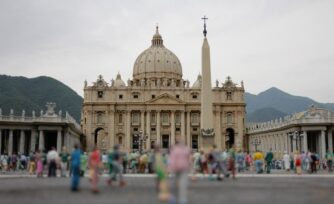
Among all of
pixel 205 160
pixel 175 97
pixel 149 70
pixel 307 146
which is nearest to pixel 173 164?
pixel 205 160

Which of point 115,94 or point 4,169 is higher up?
point 115,94

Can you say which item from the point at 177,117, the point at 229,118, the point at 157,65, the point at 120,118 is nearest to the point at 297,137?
the point at 229,118

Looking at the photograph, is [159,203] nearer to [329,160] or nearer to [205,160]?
[205,160]

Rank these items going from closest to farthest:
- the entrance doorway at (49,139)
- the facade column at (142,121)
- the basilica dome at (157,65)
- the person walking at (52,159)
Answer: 1. the person walking at (52,159)
2. the entrance doorway at (49,139)
3. the facade column at (142,121)
4. the basilica dome at (157,65)

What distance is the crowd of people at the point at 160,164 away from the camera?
39.8 feet

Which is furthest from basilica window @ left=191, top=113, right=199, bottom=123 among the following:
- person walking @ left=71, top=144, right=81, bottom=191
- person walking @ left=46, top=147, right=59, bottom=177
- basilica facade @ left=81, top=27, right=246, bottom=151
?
person walking @ left=71, top=144, right=81, bottom=191

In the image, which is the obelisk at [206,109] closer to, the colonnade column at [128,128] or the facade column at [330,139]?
the facade column at [330,139]

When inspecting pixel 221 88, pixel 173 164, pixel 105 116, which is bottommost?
pixel 173 164

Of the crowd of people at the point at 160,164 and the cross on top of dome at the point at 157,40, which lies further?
the cross on top of dome at the point at 157,40

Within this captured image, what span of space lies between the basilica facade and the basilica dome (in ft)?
46.1

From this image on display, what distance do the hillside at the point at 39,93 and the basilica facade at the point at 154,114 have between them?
148 feet

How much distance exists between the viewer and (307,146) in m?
63.6

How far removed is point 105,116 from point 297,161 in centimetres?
6342

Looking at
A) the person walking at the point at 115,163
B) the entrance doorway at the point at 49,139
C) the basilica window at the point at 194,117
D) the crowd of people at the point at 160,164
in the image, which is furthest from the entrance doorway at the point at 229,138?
the person walking at the point at 115,163
